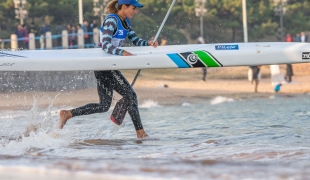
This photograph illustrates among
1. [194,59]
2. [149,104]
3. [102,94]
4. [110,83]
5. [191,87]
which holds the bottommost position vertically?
[191,87]

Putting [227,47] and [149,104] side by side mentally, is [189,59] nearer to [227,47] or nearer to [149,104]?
[227,47]

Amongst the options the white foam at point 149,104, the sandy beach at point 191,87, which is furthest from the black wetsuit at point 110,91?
the white foam at point 149,104

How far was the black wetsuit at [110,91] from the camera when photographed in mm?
8789

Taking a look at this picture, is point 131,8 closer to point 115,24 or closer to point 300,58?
point 115,24

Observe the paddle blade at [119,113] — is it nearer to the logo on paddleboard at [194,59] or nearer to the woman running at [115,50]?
the woman running at [115,50]

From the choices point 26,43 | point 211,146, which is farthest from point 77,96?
point 26,43

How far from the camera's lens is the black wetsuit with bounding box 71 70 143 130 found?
28.8 feet

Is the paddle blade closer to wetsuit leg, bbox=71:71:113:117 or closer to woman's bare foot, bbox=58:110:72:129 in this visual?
wetsuit leg, bbox=71:71:113:117

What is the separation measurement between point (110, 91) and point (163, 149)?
1.10 m

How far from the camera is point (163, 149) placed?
8.03 m

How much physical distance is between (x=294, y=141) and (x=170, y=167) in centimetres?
289

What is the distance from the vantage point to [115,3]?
8.83 m

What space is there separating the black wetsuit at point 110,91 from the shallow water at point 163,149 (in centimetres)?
32

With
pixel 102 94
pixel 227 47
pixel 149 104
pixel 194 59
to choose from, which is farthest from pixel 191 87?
pixel 102 94
